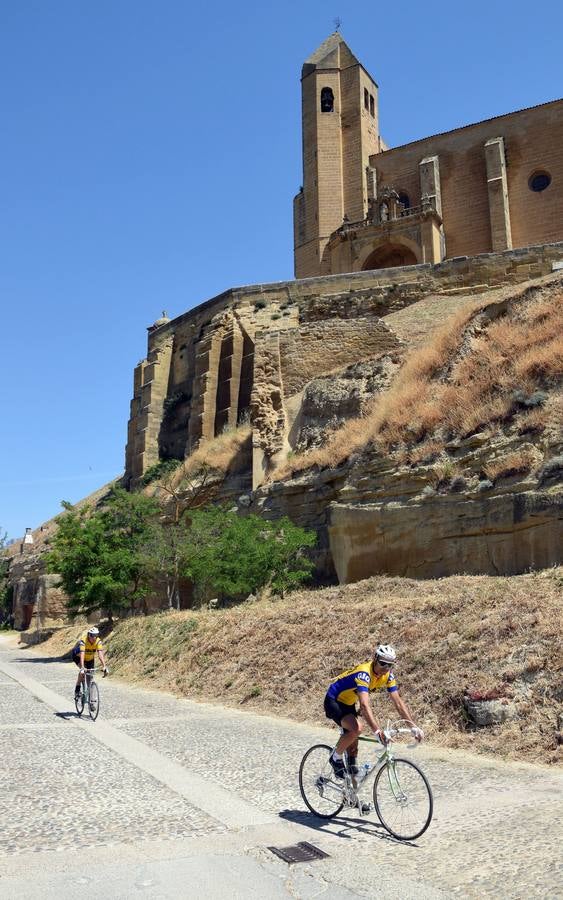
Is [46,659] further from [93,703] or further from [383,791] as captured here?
[383,791]

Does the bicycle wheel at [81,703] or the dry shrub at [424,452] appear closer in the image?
the bicycle wheel at [81,703]

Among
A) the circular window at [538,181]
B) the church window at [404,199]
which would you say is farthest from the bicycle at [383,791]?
the church window at [404,199]

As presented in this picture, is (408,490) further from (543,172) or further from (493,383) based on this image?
(543,172)

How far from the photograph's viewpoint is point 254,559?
17188mm

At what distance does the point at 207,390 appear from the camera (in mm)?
30281

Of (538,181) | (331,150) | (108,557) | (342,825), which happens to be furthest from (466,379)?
(331,150)

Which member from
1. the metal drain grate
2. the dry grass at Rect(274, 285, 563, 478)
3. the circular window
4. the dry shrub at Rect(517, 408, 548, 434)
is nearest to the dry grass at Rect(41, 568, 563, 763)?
the dry shrub at Rect(517, 408, 548, 434)

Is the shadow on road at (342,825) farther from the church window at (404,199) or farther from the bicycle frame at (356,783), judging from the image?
the church window at (404,199)

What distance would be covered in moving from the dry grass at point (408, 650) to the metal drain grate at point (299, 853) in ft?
10.3

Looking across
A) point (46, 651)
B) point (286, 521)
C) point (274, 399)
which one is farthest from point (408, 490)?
point (46, 651)

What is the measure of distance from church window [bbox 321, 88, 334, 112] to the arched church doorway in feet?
31.6

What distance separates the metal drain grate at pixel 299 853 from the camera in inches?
199

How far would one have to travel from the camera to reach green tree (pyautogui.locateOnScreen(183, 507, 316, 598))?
56.1 ft

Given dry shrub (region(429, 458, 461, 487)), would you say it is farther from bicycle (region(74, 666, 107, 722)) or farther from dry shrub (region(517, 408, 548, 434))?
bicycle (region(74, 666, 107, 722))
